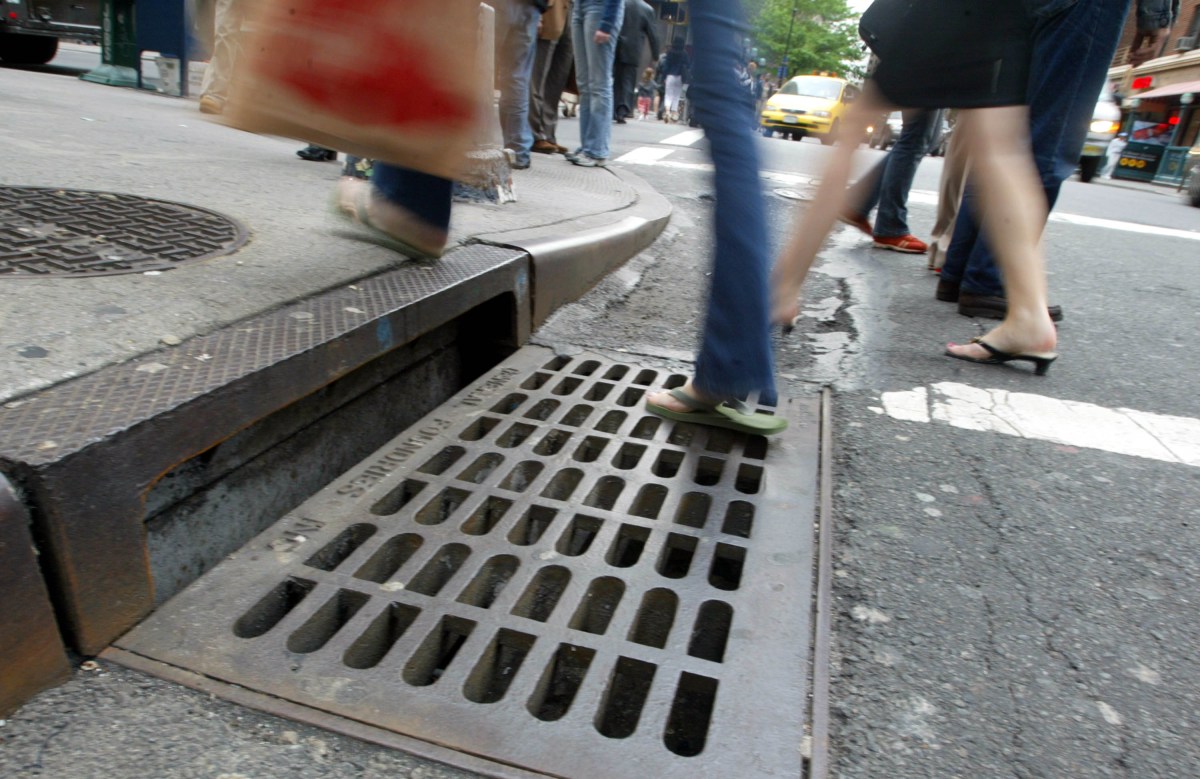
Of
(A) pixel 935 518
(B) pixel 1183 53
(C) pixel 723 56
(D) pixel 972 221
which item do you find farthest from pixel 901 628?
(B) pixel 1183 53

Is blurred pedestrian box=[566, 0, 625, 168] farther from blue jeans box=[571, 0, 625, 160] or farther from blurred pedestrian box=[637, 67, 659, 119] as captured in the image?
blurred pedestrian box=[637, 67, 659, 119]

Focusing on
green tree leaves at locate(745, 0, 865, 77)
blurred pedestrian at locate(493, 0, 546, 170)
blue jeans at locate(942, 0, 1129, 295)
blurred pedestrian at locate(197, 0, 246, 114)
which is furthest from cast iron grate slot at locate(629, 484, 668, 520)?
green tree leaves at locate(745, 0, 865, 77)

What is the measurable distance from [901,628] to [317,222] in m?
2.05

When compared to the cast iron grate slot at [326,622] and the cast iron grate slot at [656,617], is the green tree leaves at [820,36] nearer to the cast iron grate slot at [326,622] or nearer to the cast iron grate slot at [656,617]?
the cast iron grate slot at [656,617]

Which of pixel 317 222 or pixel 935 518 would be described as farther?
pixel 317 222

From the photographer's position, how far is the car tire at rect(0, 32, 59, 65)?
32.2ft

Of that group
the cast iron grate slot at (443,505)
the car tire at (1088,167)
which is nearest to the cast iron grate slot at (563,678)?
the cast iron grate slot at (443,505)

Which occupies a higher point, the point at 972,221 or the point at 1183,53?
the point at 1183,53

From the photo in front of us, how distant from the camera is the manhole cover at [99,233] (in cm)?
177

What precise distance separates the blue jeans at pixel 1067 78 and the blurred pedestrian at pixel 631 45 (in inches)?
226

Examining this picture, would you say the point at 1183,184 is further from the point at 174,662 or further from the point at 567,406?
the point at 174,662

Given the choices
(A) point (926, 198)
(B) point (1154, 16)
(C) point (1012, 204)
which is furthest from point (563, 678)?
(A) point (926, 198)

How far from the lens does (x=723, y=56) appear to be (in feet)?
5.57

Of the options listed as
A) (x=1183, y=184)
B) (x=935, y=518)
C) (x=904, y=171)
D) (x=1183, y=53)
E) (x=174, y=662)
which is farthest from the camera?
(x=1183, y=53)
